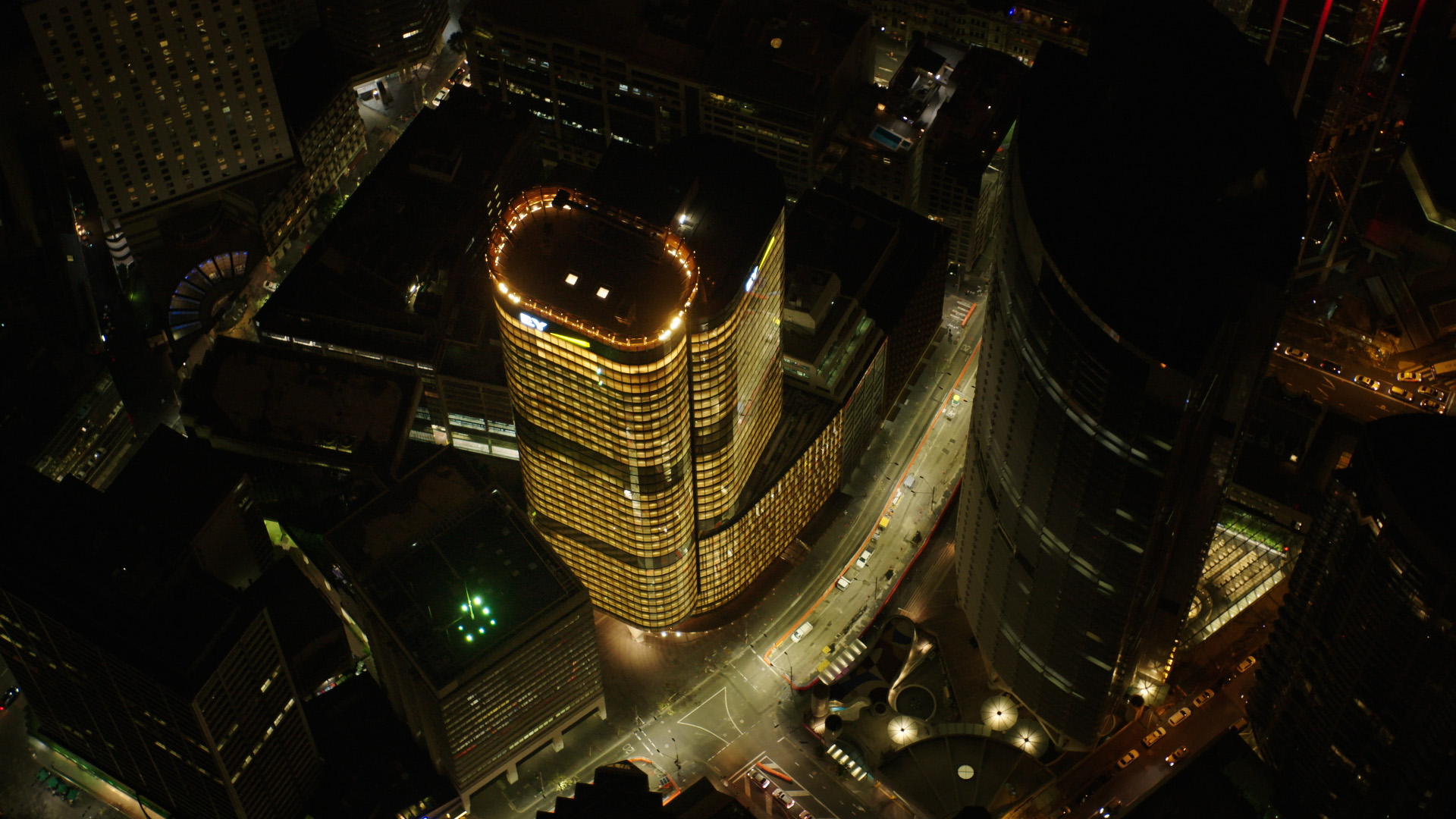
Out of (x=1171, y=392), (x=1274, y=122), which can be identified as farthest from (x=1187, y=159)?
(x=1171, y=392)

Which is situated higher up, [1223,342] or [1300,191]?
[1300,191]

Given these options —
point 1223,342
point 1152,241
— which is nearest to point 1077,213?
point 1152,241

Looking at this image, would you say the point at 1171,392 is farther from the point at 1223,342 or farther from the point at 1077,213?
the point at 1077,213

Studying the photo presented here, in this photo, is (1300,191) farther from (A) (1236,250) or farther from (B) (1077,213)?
(B) (1077,213)

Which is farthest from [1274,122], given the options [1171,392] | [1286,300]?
[1171,392]

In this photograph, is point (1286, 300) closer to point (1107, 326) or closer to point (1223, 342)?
point (1223, 342)

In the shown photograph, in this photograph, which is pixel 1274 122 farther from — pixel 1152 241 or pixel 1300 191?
pixel 1152 241

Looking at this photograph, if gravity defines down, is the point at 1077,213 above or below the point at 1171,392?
above
